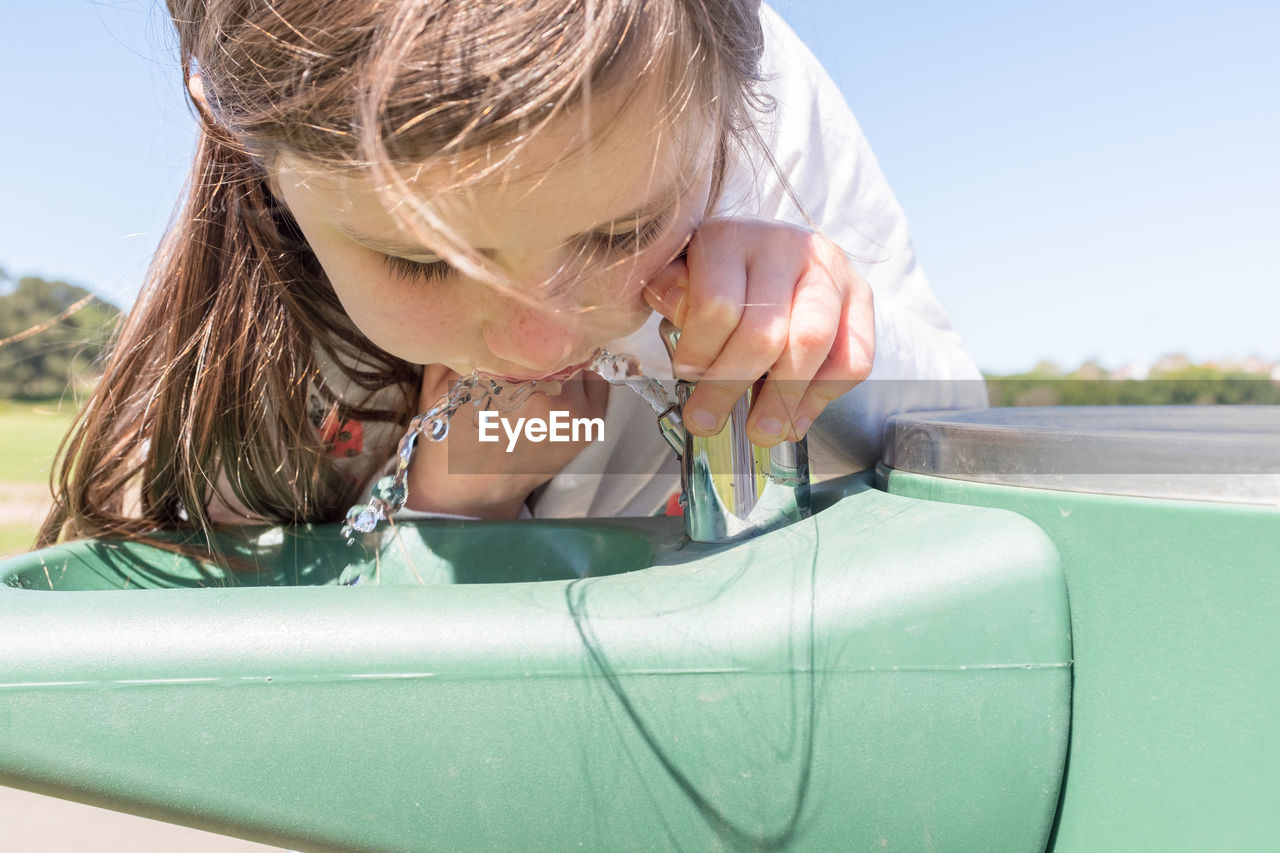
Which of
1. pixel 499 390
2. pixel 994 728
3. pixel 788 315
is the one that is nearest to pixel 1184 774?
pixel 994 728

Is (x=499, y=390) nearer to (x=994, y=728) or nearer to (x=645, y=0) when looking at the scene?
(x=645, y=0)

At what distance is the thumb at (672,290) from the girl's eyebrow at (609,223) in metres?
0.06

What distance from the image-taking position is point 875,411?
62 cm

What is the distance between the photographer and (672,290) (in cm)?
55

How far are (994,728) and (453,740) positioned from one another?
9.0 inches

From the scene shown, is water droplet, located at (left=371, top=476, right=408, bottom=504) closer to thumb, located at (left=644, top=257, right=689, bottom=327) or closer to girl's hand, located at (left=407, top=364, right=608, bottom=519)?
girl's hand, located at (left=407, top=364, right=608, bottom=519)

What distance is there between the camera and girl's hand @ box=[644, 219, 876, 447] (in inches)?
20.6

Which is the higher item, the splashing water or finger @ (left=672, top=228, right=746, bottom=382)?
finger @ (left=672, top=228, right=746, bottom=382)

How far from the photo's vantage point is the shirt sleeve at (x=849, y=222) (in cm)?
63

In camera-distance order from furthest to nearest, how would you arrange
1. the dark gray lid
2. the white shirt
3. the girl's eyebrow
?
1. the white shirt
2. the girl's eyebrow
3. the dark gray lid

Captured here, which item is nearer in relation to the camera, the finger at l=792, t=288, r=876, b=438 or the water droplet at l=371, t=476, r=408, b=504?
the finger at l=792, t=288, r=876, b=438

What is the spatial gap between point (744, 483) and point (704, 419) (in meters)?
0.05

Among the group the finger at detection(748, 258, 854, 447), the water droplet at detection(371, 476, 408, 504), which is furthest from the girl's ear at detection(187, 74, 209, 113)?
the finger at detection(748, 258, 854, 447)

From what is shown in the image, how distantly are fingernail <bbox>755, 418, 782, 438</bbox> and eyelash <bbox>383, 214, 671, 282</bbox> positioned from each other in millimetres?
126
